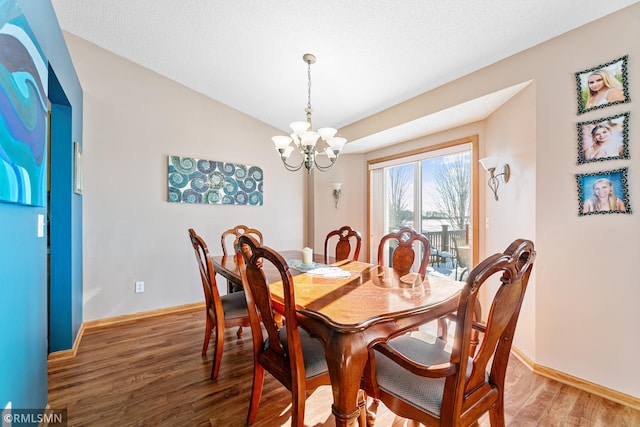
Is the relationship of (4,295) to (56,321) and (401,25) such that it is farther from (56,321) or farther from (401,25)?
(401,25)

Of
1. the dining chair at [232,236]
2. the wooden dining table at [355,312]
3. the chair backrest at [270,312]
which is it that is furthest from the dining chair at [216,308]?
the chair backrest at [270,312]

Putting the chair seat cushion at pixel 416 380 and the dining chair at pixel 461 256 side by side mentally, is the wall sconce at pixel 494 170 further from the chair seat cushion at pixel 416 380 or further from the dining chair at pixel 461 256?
the chair seat cushion at pixel 416 380

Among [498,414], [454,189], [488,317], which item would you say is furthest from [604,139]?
[498,414]

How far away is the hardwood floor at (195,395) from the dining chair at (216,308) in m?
0.20

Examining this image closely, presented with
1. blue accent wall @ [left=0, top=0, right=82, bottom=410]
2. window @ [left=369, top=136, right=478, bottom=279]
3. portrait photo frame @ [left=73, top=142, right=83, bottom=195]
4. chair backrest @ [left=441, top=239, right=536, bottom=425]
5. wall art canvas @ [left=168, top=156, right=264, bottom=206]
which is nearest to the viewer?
chair backrest @ [left=441, top=239, right=536, bottom=425]

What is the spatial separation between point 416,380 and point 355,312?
37cm

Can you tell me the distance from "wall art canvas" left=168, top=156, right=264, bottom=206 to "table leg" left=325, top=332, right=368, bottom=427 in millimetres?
2954

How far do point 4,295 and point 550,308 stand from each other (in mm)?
3150

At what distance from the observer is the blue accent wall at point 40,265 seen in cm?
113

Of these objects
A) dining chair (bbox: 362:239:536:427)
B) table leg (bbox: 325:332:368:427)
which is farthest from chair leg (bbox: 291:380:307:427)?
dining chair (bbox: 362:239:536:427)

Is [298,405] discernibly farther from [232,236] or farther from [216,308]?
[232,236]

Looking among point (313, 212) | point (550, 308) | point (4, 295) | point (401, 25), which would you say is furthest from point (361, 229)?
point (4, 295)

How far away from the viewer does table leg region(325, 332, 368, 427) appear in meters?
1.07

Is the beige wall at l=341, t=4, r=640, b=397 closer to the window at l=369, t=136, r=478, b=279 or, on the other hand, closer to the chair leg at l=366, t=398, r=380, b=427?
the window at l=369, t=136, r=478, b=279
